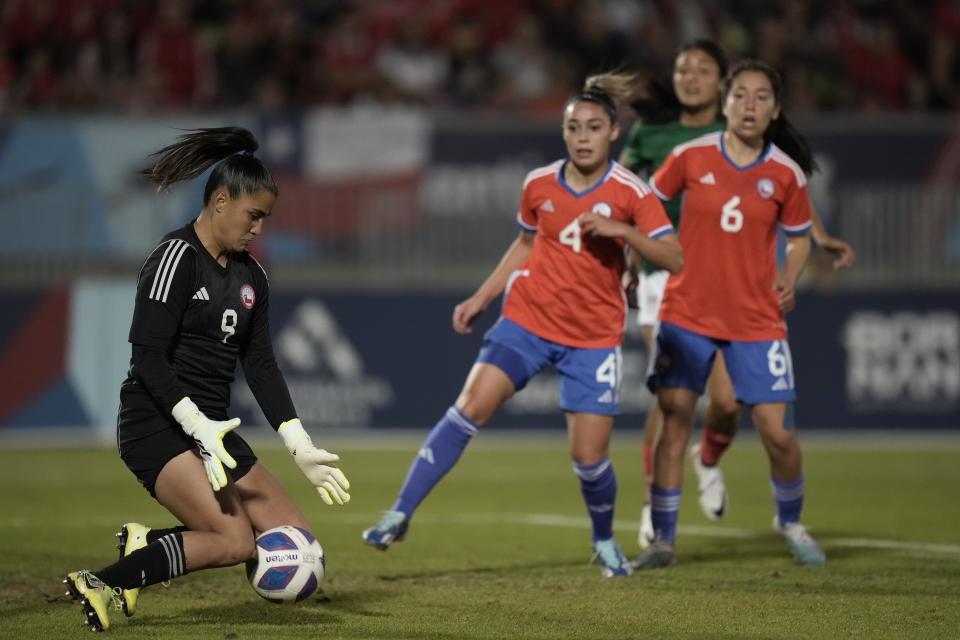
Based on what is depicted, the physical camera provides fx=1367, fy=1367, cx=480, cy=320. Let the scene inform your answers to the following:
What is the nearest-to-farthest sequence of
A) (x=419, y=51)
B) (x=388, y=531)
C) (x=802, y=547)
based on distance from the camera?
(x=388, y=531), (x=802, y=547), (x=419, y=51)

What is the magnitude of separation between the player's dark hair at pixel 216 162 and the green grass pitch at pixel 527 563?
5.55 feet

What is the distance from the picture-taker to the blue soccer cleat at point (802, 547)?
6.69m

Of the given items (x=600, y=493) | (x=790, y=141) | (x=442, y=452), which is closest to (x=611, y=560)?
(x=600, y=493)

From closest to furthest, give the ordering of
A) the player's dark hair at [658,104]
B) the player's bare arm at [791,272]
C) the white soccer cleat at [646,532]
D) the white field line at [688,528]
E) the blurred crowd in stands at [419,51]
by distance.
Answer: the player's bare arm at [791,272] → the white soccer cleat at [646,532] → the white field line at [688,528] → the player's dark hair at [658,104] → the blurred crowd in stands at [419,51]

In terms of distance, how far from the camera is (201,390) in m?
5.41

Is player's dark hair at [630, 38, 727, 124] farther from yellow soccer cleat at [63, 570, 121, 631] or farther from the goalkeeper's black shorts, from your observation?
yellow soccer cleat at [63, 570, 121, 631]

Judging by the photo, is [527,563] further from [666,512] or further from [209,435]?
[209,435]

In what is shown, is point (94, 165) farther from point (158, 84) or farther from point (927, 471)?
point (927, 471)

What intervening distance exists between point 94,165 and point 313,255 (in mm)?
2439

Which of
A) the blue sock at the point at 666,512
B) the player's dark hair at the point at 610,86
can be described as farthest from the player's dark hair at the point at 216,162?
A: the blue sock at the point at 666,512

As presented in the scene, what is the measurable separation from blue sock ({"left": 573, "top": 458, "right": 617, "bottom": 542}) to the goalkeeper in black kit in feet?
4.89

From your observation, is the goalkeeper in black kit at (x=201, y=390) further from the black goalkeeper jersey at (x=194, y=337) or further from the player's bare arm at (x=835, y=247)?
the player's bare arm at (x=835, y=247)

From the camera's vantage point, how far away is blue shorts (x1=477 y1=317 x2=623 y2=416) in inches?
250

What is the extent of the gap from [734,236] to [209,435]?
2.90 meters
